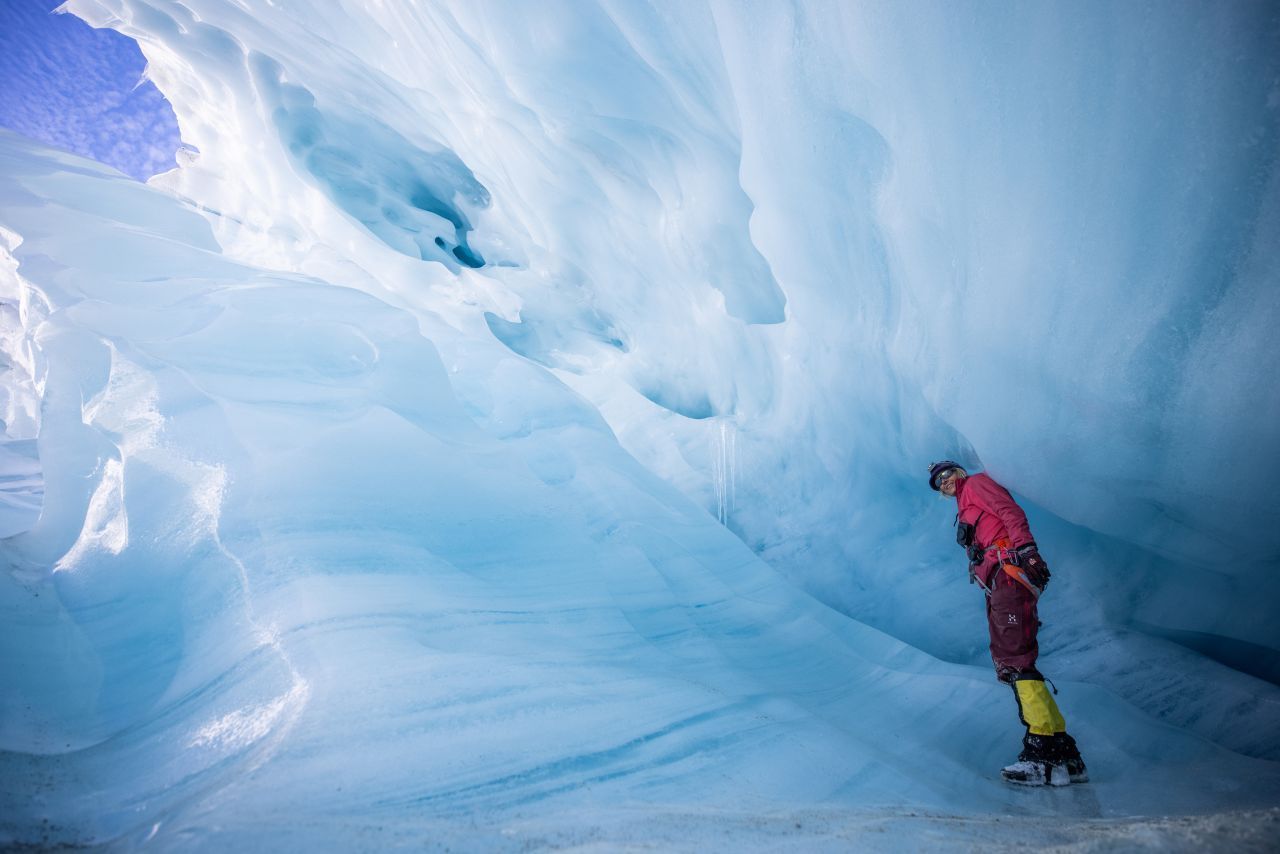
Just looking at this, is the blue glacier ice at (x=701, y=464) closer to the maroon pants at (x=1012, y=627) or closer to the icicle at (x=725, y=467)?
the icicle at (x=725, y=467)

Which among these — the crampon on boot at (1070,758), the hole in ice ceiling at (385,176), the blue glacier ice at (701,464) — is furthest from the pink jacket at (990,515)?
the hole in ice ceiling at (385,176)

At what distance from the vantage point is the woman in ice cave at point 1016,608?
7.32 feet

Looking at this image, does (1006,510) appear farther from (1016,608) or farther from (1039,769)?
(1039,769)

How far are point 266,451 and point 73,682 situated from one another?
1119 mm

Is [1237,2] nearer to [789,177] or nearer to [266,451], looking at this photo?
[789,177]

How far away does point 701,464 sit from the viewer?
4883 millimetres

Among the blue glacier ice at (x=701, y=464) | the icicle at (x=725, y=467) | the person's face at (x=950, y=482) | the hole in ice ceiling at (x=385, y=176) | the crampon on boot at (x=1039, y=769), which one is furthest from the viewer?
the hole in ice ceiling at (x=385, y=176)

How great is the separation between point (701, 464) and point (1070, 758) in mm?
3085

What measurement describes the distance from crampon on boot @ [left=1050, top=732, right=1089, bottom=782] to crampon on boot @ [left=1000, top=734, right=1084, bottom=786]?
1 cm

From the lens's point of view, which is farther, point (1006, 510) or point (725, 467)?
point (725, 467)

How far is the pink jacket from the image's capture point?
2.51m

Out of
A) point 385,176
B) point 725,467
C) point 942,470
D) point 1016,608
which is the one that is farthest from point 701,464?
point 385,176

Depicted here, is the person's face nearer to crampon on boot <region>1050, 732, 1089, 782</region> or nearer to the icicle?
crampon on boot <region>1050, 732, 1089, 782</region>

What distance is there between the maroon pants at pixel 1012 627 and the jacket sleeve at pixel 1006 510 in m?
0.19
